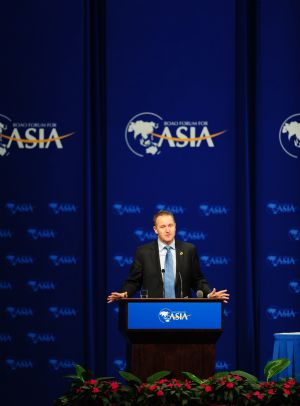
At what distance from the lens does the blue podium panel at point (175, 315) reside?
4973mm

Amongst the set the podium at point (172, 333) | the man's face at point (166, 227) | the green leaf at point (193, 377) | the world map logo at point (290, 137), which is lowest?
the green leaf at point (193, 377)

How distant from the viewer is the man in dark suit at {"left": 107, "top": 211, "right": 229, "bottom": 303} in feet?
18.5

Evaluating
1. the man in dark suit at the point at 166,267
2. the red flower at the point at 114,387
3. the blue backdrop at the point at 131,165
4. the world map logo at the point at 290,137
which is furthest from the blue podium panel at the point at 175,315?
the world map logo at the point at 290,137

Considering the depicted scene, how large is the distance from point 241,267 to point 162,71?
86.8 inches

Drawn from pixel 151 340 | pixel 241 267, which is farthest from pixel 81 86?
pixel 151 340

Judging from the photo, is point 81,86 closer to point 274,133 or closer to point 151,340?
point 274,133

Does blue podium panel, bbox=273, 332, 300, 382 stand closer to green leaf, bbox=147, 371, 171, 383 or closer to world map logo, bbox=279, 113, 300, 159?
green leaf, bbox=147, 371, 171, 383

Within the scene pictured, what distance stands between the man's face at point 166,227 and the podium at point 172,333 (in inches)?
30.3

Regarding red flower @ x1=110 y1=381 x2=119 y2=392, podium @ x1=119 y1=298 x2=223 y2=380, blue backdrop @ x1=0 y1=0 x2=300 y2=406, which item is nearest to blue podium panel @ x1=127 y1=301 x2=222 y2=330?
podium @ x1=119 y1=298 x2=223 y2=380

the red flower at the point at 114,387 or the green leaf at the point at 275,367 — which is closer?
the red flower at the point at 114,387

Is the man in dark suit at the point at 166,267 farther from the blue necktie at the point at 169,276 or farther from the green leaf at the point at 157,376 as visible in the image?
the green leaf at the point at 157,376

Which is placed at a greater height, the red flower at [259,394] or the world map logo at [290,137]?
the world map logo at [290,137]

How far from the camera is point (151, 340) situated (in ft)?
16.5

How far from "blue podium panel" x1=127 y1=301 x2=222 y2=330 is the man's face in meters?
0.79
